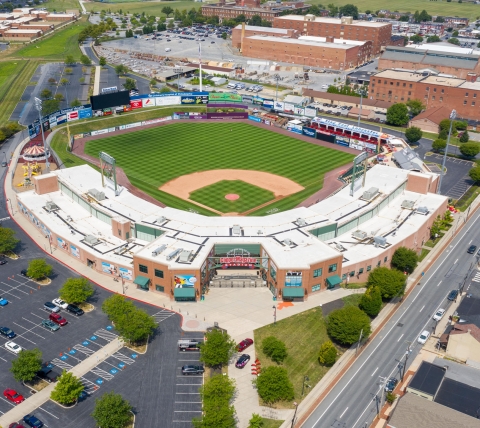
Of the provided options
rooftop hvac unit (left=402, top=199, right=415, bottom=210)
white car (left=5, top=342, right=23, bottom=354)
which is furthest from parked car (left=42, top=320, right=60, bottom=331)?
rooftop hvac unit (left=402, top=199, right=415, bottom=210)

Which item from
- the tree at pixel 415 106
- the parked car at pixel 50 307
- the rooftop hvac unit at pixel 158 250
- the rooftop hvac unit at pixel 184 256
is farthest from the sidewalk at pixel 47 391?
the tree at pixel 415 106

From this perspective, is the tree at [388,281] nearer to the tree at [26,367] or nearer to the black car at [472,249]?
the black car at [472,249]

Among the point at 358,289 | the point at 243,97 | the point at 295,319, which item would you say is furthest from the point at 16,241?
the point at 243,97

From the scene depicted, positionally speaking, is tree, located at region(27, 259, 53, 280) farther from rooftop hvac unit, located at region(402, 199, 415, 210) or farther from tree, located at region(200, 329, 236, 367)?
rooftop hvac unit, located at region(402, 199, 415, 210)

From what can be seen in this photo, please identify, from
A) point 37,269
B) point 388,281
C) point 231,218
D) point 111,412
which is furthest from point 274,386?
point 37,269

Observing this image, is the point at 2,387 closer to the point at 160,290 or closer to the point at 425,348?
the point at 160,290

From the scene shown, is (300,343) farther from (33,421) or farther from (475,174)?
(475,174)

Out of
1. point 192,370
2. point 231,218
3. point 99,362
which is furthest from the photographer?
point 231,218
